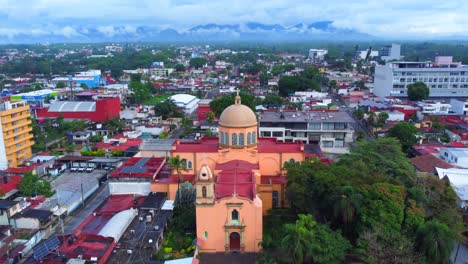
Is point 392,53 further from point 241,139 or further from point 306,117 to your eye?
point 241,139

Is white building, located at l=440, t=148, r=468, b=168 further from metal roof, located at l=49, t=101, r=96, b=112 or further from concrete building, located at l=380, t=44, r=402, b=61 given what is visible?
concrete building, located at l=380, t=44, r=402, b=61

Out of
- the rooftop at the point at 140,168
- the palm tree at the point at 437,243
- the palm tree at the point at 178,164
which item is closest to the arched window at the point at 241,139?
the palm tree at the point at 178,164

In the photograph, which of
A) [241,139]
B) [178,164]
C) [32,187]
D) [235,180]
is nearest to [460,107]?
[241,139]

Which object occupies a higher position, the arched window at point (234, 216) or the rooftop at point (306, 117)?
the rooftop at point (306, 117)

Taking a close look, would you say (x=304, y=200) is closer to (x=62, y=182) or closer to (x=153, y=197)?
(x=153, y=197)

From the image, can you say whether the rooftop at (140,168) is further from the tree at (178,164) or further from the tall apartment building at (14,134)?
the tall apartment building at (14,134)
